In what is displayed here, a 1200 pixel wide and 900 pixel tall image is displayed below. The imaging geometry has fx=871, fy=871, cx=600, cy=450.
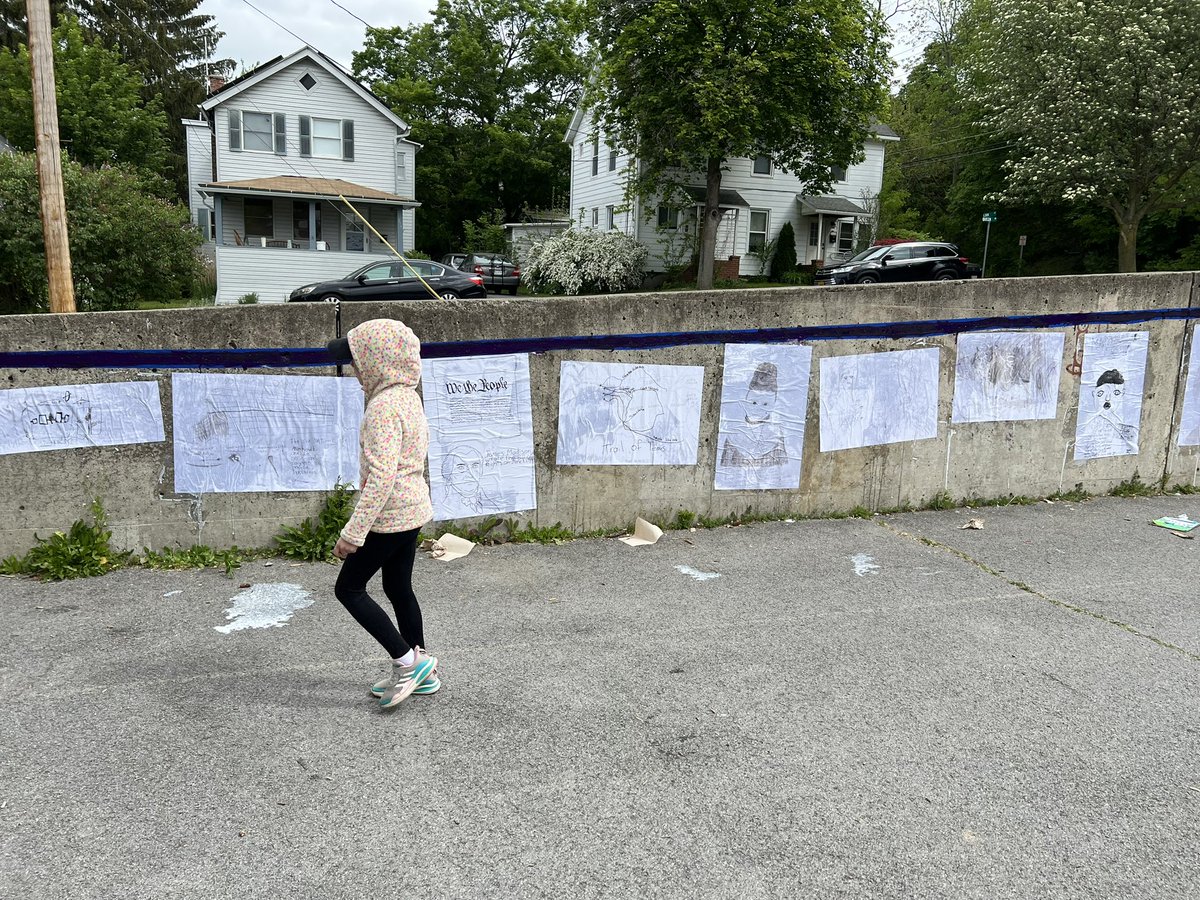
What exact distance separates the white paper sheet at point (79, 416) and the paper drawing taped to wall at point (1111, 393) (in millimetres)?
7130

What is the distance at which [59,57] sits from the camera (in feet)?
134

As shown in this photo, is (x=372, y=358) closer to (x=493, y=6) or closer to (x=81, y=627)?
(x=81, y=627)

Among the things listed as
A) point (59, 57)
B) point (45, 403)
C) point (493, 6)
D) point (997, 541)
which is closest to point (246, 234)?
point (59, 57)

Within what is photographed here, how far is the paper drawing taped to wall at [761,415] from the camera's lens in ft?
21.2

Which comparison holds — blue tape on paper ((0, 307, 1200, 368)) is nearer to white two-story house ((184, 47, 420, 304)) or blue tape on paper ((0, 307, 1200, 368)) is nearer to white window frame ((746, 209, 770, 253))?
white two-story house ((184, 47, 420, 304))

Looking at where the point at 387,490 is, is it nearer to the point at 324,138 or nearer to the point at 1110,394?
the point at 1110,394

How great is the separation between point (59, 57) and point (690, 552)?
47409 millimetres

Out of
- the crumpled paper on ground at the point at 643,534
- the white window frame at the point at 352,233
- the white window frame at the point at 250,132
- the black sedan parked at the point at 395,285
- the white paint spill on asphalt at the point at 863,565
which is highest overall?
the white window frame at the point at 250,132

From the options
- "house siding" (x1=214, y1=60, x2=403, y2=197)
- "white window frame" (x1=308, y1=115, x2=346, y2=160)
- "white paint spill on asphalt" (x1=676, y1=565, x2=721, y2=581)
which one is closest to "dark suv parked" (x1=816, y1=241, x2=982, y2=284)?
"house siding" (x1=214, y1=60, x2=403, y2=197)

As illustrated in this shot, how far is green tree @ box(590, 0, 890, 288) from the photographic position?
25.2 m

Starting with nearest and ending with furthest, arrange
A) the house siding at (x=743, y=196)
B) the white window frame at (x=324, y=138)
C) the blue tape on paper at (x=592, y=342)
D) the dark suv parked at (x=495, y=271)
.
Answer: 1. the blue tape on paper at (x=592, y=342)
2. the dark suv parked at (x=495, y=271)
3. the white window frame at (x=324, y=138)
4. the house siding at (x=743, y=196)

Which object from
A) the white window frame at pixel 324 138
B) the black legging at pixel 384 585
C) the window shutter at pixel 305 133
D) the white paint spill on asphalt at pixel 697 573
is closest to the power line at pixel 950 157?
the white window frame at pixel 324 138

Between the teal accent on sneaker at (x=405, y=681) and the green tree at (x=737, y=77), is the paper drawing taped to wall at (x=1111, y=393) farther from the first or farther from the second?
the green tree at (x=737, y=77)

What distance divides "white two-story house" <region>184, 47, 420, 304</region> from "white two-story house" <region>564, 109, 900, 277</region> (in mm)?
7918
